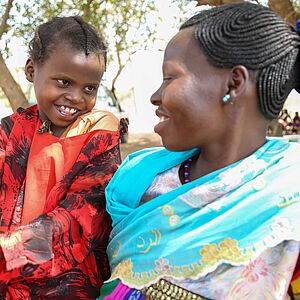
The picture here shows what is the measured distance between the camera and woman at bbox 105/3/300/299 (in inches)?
56.3

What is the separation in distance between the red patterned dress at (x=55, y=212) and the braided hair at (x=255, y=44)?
576mm

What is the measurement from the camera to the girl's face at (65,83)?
1.77 meters

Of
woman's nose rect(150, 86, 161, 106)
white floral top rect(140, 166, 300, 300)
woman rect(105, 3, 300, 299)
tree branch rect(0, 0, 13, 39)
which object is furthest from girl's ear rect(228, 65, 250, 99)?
tree branch rect(0, 0, 13, 39)

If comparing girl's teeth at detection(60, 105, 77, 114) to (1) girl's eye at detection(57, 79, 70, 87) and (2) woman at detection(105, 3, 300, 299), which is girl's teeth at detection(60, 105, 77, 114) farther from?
(2) woman at detection(105, 3, 300, 299)

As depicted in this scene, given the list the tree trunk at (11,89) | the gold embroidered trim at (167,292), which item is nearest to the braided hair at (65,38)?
the gold embroidered trim at (167,292)

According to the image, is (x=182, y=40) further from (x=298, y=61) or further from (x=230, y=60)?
(x=298, y=61)

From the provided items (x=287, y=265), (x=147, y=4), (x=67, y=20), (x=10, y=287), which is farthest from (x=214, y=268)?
(x=147, y=4)

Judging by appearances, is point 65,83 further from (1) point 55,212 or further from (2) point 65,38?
(1) point 55,212

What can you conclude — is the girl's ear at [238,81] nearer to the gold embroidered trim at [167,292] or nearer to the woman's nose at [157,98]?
the woman's nose at [157,98]

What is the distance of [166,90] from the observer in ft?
4.83

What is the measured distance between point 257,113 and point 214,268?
501 millimetres

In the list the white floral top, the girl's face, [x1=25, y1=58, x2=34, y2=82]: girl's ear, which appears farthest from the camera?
[x1=25, y1=58, x2=34, y2=82]: girl's ear

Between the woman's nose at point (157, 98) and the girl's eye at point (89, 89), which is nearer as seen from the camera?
the woman's nose at point (157, 98)

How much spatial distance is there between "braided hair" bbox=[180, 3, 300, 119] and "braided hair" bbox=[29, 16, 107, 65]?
46 cm
